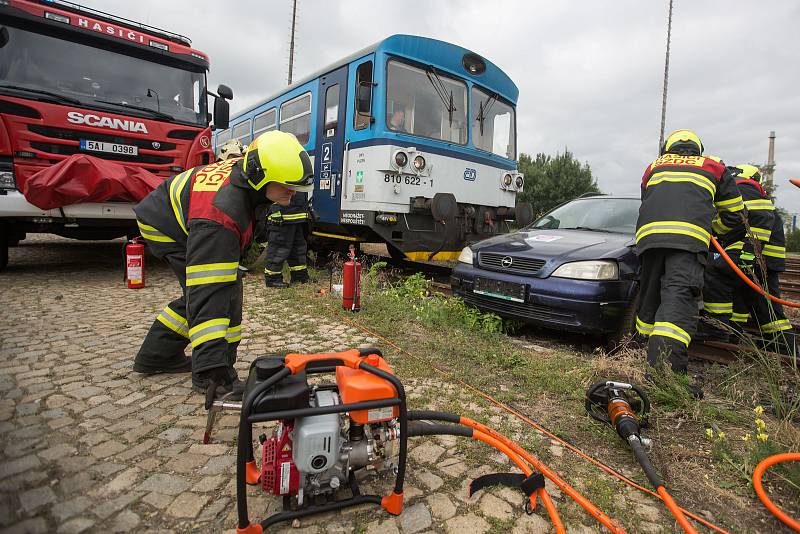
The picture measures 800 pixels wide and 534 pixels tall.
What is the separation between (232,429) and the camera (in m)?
2.38

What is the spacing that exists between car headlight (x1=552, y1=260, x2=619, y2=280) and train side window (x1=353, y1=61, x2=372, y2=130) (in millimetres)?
3527

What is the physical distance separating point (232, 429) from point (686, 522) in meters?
2.08

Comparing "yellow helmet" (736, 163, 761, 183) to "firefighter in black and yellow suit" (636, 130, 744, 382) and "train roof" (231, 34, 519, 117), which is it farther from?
"train roof" (231, 34, 519, 117)

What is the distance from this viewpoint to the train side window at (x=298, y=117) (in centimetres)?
757

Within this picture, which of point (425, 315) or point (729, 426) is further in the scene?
point (425, 315)

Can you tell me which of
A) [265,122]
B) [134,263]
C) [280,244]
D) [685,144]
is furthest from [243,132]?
[685,144]

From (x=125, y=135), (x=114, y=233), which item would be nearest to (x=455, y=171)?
(x=125, y=135)

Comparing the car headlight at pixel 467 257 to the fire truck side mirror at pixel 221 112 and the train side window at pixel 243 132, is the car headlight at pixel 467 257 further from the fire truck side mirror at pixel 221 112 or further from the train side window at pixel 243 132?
the train side window at pixel 243 132

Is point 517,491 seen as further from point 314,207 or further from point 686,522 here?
point 314,207

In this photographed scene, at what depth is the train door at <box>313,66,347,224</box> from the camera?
6.66 meters

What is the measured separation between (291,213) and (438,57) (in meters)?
3.05

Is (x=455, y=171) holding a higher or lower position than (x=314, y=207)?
higher

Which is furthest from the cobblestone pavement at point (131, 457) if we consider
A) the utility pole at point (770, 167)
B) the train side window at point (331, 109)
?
the utility pole at point (770, 167)

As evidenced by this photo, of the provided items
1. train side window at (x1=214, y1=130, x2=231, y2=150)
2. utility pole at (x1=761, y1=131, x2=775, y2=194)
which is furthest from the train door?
utility pole at (x1=761, y1=131, x2=775, y2=194)
